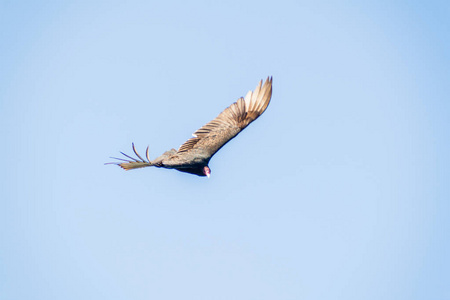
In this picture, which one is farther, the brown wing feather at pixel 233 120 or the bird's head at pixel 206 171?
the bird's head at pixel 206 171

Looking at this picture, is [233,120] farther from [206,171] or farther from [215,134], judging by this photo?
[206,171]

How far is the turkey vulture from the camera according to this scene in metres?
15.6

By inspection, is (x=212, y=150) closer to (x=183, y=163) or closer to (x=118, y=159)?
(x=183, y=163)

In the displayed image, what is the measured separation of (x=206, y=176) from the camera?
55.0 ft

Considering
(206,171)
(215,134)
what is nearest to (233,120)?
(215,134)

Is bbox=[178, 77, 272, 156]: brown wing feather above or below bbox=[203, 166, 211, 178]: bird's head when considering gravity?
above

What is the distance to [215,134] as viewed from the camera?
15891 mm

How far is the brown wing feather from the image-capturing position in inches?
623

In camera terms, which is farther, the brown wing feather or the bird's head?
the bird's head

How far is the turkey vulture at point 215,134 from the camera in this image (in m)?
15.6

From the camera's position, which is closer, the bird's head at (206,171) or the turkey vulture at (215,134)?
the turkey vulture at (215,134)

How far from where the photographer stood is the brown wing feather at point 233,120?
15836mm

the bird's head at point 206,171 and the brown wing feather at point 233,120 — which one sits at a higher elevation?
the brown wing feather at point 233,120

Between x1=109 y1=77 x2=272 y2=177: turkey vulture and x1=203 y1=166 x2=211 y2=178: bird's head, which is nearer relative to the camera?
x1=109 y1=77 x2=272 y2=177: turkey vulture
